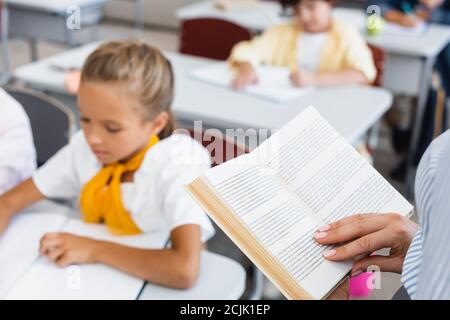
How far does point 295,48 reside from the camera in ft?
7.99

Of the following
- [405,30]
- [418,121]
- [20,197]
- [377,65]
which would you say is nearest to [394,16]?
[405,30]

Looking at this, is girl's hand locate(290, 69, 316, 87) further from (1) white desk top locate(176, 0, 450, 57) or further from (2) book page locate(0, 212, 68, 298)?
(2) book page locate(0, 212, 68, 298)

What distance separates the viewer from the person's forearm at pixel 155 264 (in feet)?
3.56

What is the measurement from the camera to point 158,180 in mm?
1267

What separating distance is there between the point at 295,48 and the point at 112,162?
1.33 meters

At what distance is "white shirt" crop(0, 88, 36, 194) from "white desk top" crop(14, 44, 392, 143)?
0.63 m

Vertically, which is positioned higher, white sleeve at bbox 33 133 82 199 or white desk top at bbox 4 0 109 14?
white sleeve at bbox 33 133 82 199

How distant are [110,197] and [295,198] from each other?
2.26 feet

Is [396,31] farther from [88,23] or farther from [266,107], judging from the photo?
[88,23]

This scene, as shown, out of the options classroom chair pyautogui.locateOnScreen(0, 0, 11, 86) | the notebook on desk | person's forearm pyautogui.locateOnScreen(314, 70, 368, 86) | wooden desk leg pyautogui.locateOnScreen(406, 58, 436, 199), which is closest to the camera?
the notebook on desk

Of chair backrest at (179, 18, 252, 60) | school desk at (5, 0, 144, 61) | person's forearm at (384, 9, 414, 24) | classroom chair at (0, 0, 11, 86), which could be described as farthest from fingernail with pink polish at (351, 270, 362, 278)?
classroom chair at (0, 0, 11, 86)

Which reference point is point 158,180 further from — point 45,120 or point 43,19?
point 43,19

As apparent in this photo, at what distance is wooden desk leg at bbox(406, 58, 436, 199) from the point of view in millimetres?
2771
